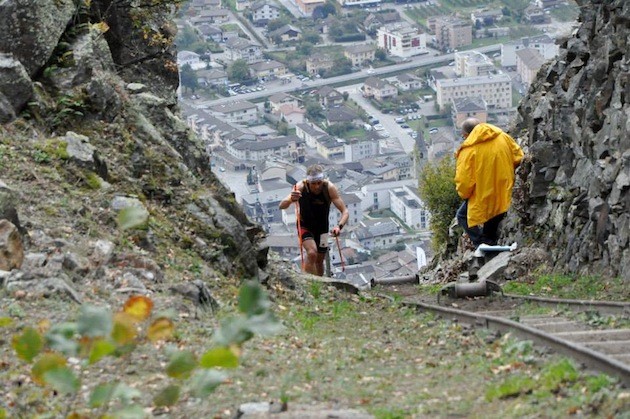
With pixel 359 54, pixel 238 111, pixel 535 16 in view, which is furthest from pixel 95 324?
pixel 535 16

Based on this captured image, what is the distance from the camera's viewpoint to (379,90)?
7838cm

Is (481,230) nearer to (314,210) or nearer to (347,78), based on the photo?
(314,210)

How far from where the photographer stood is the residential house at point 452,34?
93.6 metres

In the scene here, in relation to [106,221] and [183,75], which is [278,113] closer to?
[183,75]

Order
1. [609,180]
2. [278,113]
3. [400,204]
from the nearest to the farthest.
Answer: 1. [609,180]
2. [400,204]
3. [278,113]

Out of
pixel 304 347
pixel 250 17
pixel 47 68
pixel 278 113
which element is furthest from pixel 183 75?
pixel 304 347

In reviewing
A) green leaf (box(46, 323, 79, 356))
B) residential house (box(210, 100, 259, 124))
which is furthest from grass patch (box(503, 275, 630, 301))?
residential house (box(210, 100, 259, 124))

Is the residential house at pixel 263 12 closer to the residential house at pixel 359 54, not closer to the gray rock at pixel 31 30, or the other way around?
the residential house at pixel 359 54

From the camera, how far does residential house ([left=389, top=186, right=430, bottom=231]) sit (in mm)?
49375

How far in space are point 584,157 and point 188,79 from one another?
204 ft

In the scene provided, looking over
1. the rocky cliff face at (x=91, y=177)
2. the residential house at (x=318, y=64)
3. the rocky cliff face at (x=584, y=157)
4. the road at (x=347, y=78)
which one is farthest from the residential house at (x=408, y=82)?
the rocky cliff face at (x=91, y=177)

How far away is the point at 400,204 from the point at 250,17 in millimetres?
49456

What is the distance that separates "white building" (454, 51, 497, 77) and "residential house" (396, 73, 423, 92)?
10.4 feet

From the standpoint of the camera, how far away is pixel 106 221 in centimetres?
1173
